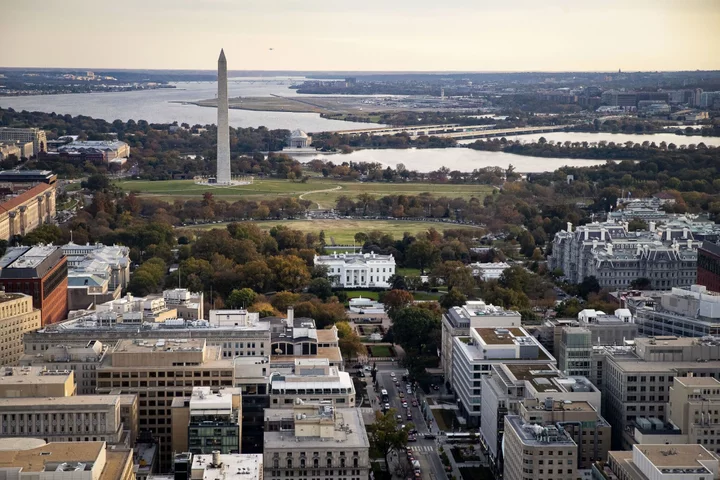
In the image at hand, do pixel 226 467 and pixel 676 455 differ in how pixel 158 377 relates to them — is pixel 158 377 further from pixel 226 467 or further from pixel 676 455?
pixel 676 455

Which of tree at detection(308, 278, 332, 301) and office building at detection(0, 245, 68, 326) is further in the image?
tree at detection(308, 278, 332, 301)

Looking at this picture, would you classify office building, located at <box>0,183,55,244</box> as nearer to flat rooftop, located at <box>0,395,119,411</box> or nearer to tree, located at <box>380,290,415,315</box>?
tree, located at <box>380,290,415,315</box>

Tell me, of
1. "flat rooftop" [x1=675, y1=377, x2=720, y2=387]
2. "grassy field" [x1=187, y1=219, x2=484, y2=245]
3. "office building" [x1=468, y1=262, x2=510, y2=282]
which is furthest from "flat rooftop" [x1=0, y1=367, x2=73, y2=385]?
"grassy field" [x1=187, y1=219, x2=484, y2=245]

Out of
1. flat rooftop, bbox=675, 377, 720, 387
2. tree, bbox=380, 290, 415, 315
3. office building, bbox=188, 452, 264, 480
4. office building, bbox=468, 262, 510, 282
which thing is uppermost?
flat rooftop, bbox=675, 377, 720, 387

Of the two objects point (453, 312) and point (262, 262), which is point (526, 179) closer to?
point (262, 262)

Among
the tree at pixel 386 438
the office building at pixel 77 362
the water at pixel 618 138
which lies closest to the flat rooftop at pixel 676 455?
the tree at pixel 386 438

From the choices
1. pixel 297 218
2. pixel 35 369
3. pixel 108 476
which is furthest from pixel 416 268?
pixel 108 476
